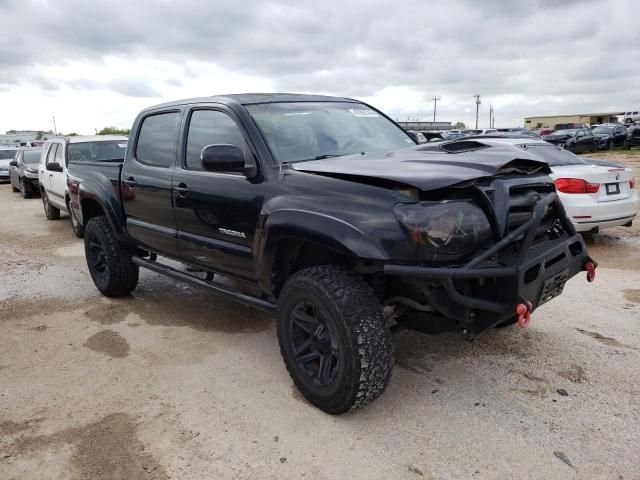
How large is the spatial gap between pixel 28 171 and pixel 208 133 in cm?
1412

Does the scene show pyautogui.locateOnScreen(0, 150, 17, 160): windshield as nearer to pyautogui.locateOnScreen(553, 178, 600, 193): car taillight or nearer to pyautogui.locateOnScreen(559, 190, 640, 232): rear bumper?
pyautogui.locateOnScreen(553, 178, 600, 193): car taillight

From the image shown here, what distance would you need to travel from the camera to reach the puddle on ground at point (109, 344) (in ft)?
13.9

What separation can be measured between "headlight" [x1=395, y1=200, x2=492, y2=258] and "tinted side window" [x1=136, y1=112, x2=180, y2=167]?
240 cm

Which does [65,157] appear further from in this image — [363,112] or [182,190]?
[363,112]

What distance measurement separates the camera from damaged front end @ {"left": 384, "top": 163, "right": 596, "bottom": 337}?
2.74 m

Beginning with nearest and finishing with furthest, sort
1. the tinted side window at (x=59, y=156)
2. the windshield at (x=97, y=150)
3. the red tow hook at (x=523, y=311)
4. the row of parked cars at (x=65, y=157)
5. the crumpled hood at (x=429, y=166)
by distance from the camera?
1. the red tow hook at (x=523, y=311)
2. the crumpled hood at (x=429, y=166)
3. the row of parked cars at (x=65, y=157)
4. the windshield at (x=97, y=150)
5. the tinted side window at (x=59, y=156)

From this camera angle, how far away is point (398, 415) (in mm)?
3182

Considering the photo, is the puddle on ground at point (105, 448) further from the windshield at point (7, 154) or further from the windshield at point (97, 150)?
the windshield at point (7, 154)

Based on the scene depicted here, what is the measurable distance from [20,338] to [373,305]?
3.31 metres

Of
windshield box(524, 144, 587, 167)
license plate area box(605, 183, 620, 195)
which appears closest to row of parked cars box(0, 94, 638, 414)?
windshield box(524, 144, 587, 167)

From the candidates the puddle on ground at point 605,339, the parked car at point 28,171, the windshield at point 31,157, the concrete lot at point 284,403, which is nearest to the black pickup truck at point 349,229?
the concrete lot at point 284,403

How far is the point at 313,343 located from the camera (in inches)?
127

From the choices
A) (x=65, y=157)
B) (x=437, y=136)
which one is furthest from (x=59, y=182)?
(x=437, y=136)

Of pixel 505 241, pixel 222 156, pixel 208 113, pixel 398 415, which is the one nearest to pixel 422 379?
pixel 398 415
